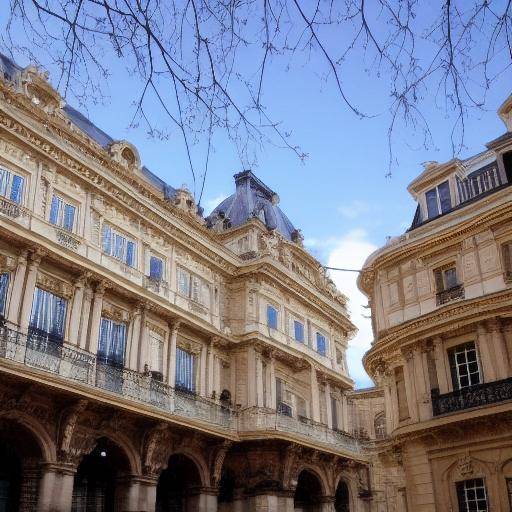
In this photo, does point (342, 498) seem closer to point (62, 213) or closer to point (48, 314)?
point (48, 314)

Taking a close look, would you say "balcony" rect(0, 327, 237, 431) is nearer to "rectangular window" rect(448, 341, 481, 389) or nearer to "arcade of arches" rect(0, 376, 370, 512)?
"arcade of arches" rect(0, 376, 370, 512)

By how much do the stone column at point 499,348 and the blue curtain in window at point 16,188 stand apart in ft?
45.5

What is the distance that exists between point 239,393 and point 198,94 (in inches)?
805

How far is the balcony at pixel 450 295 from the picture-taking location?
18.6 meters

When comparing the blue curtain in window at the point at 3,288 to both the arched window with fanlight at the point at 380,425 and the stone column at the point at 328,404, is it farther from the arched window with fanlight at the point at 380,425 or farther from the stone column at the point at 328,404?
the arched window with fanlight at the point at 380,425

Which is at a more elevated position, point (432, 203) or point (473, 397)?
point (432, 203)

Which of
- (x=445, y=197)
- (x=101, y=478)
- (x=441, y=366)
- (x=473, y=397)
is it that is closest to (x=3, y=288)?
(x=101, y=478)

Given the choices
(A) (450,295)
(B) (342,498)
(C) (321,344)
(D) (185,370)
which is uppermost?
(C) (321,344)

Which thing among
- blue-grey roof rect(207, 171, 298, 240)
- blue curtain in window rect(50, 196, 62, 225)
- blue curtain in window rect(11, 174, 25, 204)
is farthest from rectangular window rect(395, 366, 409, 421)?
blue curtain in window rect(11, 174, 25, 204)

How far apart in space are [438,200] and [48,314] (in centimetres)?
1325

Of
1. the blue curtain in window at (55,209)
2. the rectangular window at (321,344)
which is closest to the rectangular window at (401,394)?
the rectangular window at (321,344)

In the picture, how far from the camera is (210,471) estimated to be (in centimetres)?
2172

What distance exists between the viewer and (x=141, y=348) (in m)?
20.9

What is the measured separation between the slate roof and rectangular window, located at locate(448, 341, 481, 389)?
14073 mm
